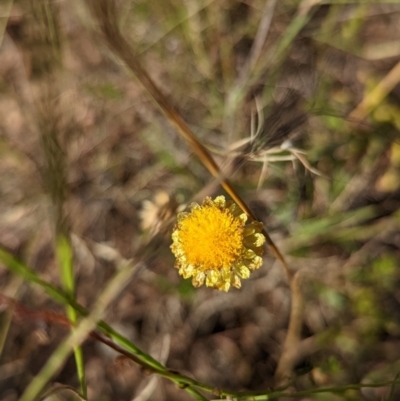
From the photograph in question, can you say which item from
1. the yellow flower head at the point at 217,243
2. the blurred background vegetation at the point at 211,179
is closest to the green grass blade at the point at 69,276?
the yellow flower head at the point at 217,243

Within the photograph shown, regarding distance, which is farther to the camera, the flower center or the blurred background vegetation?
the blurred background vegetation

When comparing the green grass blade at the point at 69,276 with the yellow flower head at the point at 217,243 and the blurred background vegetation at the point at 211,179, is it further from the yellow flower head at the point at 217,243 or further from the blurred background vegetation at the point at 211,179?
the blurred background vegetation at the point at 211,179

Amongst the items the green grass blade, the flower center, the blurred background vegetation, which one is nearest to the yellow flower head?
the flower center

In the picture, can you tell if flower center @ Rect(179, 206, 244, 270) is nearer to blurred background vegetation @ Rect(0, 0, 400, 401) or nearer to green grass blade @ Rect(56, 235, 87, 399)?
green grass blade @ Rect(56, 235, 87, 399)

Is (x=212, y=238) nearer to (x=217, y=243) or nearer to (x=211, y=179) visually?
(x=217, y=243)

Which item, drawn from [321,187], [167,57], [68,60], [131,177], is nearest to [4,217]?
[131,177]

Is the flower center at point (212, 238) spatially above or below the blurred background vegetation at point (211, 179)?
above

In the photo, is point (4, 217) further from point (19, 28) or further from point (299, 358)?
point (299, 358)
